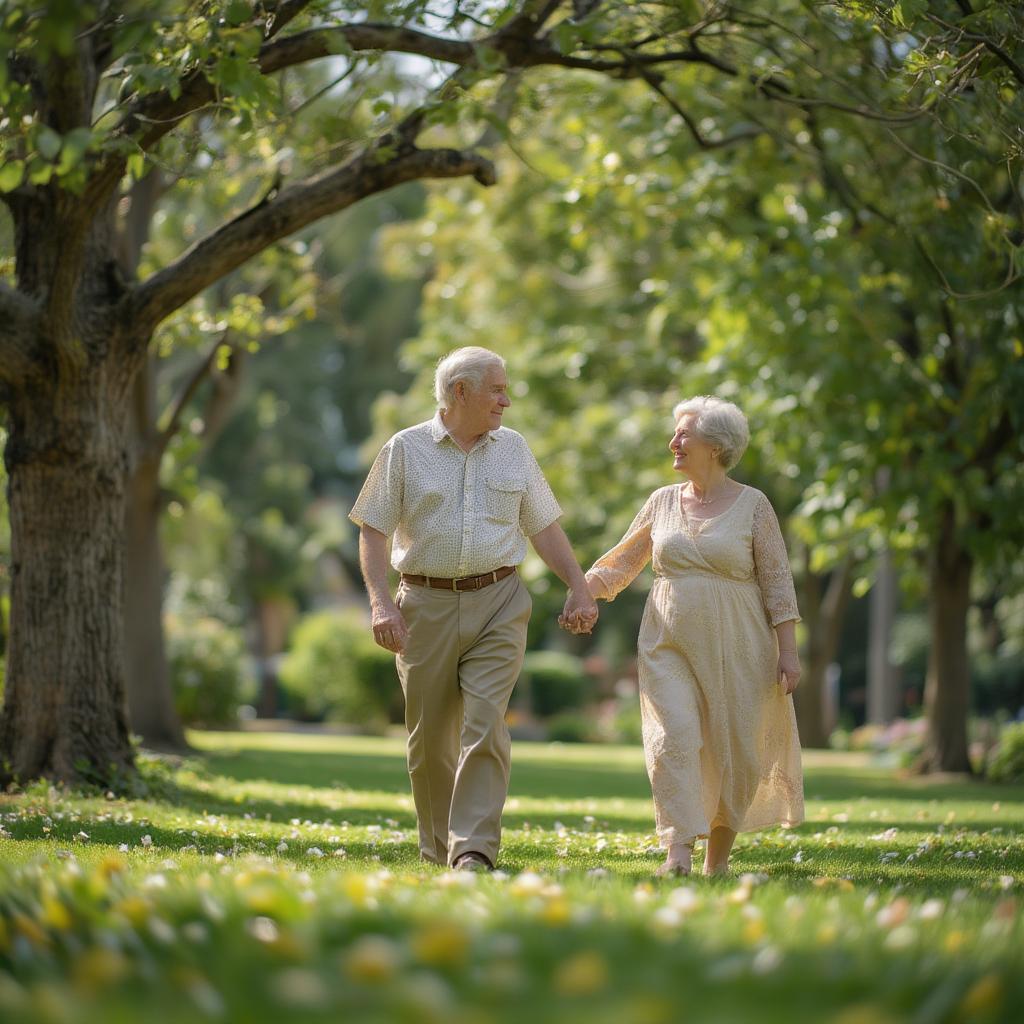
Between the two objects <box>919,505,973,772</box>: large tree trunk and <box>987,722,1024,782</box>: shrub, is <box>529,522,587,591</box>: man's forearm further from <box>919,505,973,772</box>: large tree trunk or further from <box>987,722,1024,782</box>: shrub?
<box>987,722,1024,782</box>: shrub

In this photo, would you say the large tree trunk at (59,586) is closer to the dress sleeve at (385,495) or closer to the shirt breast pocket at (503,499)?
the dress sleeve at (385,495)

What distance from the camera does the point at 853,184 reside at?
45.5 feet

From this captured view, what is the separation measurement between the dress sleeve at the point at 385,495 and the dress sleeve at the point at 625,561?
976 millimetres

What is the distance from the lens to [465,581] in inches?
249

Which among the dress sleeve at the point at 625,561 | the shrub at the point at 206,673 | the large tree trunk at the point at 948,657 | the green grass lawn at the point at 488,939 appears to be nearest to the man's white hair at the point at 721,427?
the dress sleeve at the point at 625,561

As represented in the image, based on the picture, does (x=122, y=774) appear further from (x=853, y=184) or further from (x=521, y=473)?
(x=853, y=184)

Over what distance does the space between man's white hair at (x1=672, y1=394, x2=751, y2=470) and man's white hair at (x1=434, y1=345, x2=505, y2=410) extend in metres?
0.90

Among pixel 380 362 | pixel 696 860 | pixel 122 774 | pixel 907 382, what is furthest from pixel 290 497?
pixel 696 860

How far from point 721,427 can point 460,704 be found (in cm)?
168

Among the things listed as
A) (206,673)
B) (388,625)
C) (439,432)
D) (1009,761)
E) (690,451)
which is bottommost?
(1009,761)

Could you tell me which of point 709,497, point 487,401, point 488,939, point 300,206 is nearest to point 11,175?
point 487,401

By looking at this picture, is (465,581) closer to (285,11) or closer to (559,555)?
(559,555)

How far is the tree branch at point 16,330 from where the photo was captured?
8.76 meters

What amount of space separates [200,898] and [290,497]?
3909 cm
